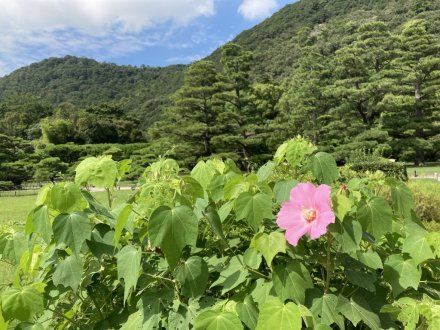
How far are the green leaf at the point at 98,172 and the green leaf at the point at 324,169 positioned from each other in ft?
1.49

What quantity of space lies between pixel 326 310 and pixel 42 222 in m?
0.57

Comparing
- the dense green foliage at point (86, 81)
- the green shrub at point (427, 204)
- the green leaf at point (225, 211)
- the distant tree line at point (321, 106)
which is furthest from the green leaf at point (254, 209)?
the dense green foliage at point (86, 81)

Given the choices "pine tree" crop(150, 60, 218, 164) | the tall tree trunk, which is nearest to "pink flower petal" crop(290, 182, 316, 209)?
"pine tree" crop(150, 60, 218, 164)

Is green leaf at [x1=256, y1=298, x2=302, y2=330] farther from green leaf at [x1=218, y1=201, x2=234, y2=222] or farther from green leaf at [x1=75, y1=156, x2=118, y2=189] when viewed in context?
green leaf at [x1=75, y1=156, x2=118, y2=189]

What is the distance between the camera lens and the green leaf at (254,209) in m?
0.78

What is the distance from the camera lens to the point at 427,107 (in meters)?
19.6

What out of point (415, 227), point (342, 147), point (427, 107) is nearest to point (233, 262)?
point (415, 227)

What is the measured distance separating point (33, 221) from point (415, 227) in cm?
81

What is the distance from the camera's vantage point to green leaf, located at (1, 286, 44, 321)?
2.58ft

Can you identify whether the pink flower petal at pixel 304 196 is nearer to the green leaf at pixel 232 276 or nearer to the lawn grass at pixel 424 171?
the green leaf at pixel 232 276

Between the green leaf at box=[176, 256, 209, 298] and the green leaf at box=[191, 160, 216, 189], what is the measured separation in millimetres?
298

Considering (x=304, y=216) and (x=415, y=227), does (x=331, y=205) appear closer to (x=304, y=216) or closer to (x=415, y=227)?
(x=304, y=216)

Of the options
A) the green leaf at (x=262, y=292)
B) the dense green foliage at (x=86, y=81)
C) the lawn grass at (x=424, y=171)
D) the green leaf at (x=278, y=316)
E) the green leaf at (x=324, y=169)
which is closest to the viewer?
the green leaf at (x=278, y=316)

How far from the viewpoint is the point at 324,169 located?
861 mm
